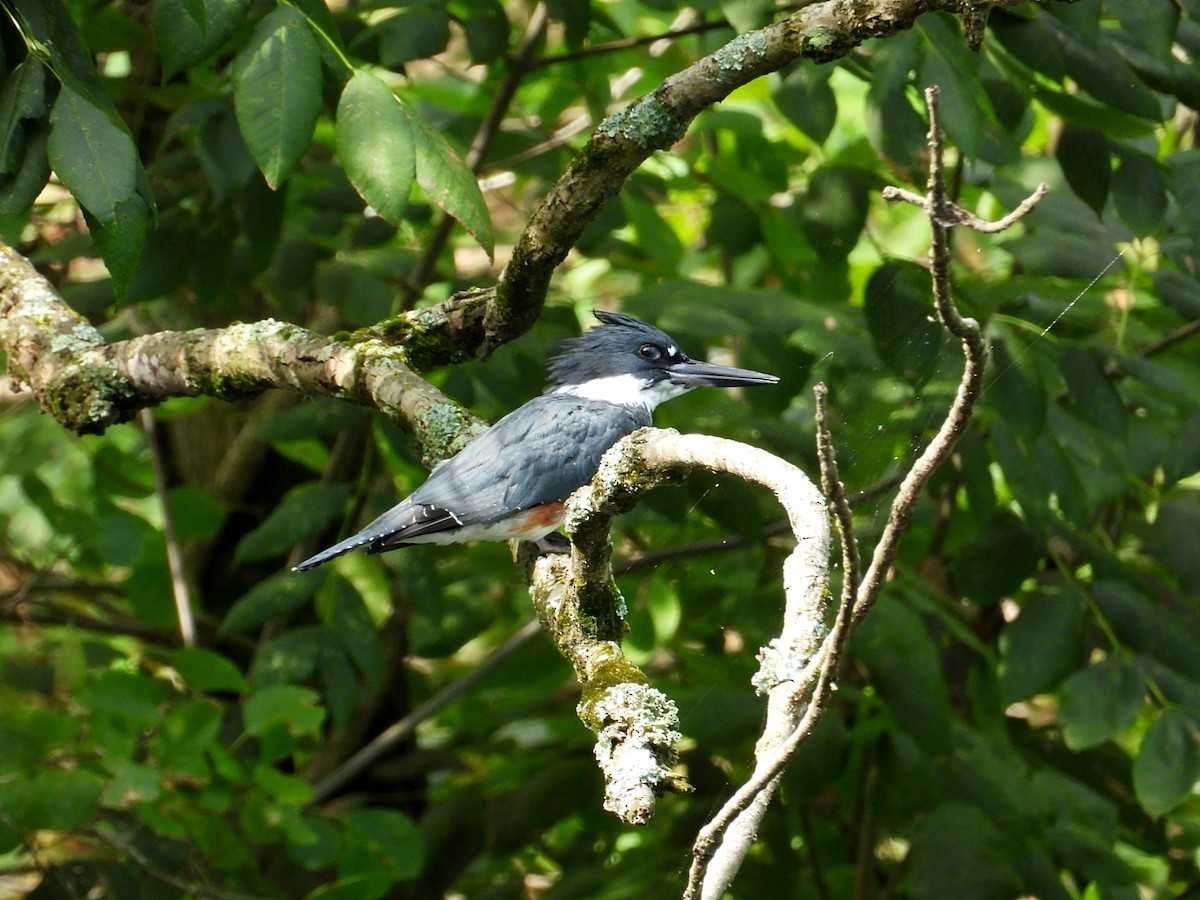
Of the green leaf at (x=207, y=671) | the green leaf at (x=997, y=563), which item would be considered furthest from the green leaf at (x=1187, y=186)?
the green leaf at (x=207, y=671)

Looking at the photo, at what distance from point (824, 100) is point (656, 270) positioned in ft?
3.41

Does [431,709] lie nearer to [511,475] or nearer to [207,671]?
[207,671]

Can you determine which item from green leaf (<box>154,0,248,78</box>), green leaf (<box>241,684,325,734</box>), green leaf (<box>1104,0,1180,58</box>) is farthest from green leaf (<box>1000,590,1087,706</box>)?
green leaf (<box>154,0,248,78</box>)

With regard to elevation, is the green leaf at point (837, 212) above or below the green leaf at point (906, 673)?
above

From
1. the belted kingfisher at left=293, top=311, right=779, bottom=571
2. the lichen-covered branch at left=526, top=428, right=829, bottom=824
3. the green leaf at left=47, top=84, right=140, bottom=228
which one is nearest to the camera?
the lichen-covered branch at left=526, top=428, right=829, bottom=824

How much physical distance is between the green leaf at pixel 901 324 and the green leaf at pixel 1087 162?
1.28ft

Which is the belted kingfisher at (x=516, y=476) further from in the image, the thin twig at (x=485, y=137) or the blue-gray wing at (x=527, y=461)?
the thin twig at (x=485, y=137)

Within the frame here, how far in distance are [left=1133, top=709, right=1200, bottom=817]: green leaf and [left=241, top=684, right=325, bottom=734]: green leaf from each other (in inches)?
75.2

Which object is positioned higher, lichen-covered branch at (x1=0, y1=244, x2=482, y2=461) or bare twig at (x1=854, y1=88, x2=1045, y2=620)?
bare twig at (x1=854, y1=88, x2=1045, y2=620)

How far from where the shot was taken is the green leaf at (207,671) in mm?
3318

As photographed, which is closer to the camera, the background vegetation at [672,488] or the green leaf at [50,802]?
the background vegetation at [672,488]

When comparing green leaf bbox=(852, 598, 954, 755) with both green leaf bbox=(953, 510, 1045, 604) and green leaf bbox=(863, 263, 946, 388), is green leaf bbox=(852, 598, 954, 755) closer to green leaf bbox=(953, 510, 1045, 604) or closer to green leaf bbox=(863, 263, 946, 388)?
green leaf bbox=(953, 510, 1045, 604)

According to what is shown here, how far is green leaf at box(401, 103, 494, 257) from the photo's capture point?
221 cm

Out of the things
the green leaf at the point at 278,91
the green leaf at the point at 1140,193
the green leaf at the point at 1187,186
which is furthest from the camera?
the green leaf at the point at 1140,193
